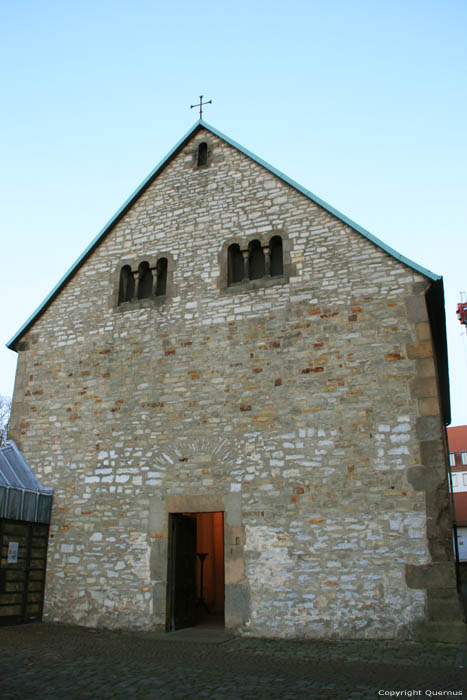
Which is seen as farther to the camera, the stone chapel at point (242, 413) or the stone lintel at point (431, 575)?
the stone chapel at point (242, 413)

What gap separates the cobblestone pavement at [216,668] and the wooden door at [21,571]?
109 centimetres

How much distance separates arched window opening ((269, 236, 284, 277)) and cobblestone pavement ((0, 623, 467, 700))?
6.66 m

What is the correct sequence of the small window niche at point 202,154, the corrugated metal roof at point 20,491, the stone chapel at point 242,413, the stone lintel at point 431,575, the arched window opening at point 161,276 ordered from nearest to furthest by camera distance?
the stone lintel at point 431,575, the stone chapel at point 242,413, the corrugated metal roof at point 20,491, the arched window opening at point 161,276, the small window niche at point 202,154

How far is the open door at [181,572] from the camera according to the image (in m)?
10.2

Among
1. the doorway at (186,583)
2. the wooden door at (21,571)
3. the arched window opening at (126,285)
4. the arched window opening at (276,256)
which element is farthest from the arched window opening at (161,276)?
the wooden door at (21,571)

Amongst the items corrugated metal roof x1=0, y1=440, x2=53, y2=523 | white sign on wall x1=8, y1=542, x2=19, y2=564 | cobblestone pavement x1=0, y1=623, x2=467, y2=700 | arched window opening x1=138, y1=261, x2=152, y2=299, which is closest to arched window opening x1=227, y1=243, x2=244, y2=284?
arched window opening x1=138, y1=261, x2=152, y2=299

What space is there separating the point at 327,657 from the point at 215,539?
7731 millimetres

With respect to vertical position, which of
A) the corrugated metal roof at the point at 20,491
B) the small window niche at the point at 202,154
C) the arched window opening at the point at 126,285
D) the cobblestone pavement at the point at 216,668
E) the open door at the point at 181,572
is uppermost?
the small window niche at the point at 202,154

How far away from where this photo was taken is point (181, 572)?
10.6 metres

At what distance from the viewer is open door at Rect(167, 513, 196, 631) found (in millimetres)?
10219

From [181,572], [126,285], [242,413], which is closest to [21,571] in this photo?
[181,572]

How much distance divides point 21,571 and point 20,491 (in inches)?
58.5

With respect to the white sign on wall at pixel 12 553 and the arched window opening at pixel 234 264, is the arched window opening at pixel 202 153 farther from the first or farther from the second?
the white sign on wall at pixel 12 553

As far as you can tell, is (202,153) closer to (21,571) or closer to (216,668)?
(21,571)
